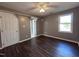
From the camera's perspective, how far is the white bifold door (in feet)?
8.97

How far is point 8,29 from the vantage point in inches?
116

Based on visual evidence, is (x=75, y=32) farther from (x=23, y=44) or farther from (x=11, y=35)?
(x=11, y=35)

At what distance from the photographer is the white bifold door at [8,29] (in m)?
2.73

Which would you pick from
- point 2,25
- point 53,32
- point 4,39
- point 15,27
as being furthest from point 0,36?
point 53,32

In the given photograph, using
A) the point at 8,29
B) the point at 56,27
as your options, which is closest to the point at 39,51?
the point at 8,29

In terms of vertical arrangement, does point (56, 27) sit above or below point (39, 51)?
above

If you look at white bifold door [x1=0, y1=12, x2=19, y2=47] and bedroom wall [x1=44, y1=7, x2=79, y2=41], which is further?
bedroom wall [x1=44, y1=7, x2=79, y2=41]

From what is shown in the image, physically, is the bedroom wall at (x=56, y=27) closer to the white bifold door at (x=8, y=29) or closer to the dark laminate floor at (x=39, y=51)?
the dark laminate floor at (x=39, y=51)

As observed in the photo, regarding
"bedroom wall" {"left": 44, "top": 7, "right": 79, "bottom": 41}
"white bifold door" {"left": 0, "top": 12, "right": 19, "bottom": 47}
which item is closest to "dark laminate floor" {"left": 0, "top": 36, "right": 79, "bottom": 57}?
"white bifold door" {"left": 0, "top": 12, "right": 19, "bottom": 47}

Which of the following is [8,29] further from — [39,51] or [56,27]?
[56,27]

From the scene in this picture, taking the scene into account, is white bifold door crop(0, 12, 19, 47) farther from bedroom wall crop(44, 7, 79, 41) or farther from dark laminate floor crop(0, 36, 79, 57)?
bedroom wall crop(44, 7, 79, 41)

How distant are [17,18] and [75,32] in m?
2.62

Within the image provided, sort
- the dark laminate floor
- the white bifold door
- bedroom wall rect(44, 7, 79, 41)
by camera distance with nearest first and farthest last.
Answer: the dark laminate floor → the white bifold door → bedroom wall rect(44, 7, 79, 41)

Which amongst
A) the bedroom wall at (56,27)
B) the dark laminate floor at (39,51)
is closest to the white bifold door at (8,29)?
the dark laminate floor at (39,51)
